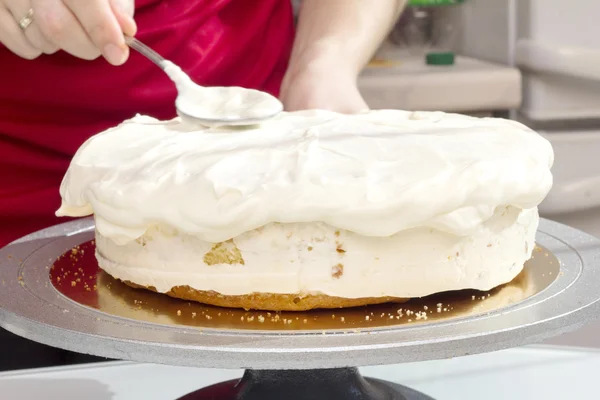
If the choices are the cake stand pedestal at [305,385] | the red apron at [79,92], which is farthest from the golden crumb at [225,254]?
the red apron at [79,92]

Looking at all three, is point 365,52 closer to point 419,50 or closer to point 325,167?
point 325,167

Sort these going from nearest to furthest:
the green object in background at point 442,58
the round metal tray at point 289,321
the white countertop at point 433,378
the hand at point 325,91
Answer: the round metal tray at point 289,321, the white countertop at point 433,378, the hand at point 325,91, the green object in background at point 442,58

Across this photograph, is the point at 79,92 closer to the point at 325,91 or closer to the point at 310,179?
the point at 325,91

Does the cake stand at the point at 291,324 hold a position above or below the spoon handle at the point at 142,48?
below

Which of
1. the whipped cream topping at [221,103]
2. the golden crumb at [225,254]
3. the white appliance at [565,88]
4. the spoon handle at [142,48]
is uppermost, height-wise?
the spoon handle at [142,48]

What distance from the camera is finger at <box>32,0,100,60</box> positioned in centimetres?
90

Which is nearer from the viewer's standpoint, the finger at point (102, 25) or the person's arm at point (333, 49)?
the finger at point (102, 25)

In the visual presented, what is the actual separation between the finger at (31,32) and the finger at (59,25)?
21mm

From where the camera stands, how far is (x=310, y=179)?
0.71 metres

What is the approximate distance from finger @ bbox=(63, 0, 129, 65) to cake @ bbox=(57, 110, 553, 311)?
0.15m

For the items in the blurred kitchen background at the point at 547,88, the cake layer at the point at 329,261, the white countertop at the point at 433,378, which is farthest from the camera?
the blurred kitchen background at the point at 547,88

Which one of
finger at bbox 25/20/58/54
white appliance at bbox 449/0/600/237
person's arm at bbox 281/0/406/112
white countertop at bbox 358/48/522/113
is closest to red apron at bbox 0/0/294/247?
person's arm at bbox 281/0/406/112

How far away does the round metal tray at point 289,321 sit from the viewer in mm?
609

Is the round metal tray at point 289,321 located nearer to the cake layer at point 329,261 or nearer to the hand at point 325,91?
the cake layer at point 329,261
